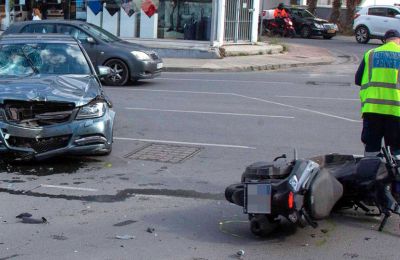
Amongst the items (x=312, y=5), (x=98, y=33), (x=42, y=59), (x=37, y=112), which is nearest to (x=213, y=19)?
(x=98, y=33)

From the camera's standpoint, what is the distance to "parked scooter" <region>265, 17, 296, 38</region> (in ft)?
119

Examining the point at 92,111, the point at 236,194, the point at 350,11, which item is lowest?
the point at 236,194

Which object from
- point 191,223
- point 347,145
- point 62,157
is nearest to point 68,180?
point 62,157

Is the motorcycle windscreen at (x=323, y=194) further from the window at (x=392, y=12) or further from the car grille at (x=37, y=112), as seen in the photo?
the window at (x=392, y=12)

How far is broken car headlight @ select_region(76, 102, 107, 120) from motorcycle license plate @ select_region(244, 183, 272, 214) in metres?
3.07

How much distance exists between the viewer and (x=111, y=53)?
53.1 ft

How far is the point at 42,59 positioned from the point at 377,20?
80.2ft

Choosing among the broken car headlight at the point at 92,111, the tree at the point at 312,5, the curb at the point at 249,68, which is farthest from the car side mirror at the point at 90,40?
the tree at the point at 312,5

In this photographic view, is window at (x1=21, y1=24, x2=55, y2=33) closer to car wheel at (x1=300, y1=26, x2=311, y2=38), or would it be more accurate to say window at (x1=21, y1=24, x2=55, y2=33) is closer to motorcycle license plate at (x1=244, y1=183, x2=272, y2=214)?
motorcycle license plate at (x1=244, y1=183, x2=272, y2=214)

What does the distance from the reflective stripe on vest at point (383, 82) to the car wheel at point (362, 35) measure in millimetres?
26011

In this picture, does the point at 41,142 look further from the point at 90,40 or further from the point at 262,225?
the point at 90,40

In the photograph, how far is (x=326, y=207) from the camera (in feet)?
18.1

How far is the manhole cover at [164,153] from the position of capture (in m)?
8.59

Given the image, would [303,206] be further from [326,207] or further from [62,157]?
[62,157]
